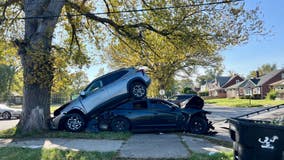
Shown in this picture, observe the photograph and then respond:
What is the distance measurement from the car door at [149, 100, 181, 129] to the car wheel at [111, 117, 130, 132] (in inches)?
43.2

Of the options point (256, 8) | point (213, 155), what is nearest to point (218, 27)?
point (256, 8)

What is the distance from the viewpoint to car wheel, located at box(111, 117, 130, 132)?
11.0 m

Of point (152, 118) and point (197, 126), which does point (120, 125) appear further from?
point (197, 126)

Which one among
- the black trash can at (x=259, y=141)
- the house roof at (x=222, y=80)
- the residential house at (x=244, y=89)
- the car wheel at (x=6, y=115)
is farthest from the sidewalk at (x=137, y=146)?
the house roof at (x=222, y=80)

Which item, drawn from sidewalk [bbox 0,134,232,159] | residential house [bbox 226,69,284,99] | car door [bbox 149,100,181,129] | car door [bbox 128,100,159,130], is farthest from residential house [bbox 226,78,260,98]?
sidewalk [bbox 0,134,232,159]

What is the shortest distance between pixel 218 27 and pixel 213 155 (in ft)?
22.8

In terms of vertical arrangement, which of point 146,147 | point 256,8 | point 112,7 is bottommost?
point 146,147

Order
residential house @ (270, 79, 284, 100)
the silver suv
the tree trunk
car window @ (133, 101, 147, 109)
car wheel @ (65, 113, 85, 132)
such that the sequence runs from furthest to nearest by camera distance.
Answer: residential house @ (270, 79, 284, 100) < car window @ (133, 101, 147, 109) < the silver suv < car wheel @ (65, 113, 85, 132) < the tree trunk

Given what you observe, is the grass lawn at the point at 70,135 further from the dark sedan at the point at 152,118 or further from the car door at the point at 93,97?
the car door at the point at 93,97

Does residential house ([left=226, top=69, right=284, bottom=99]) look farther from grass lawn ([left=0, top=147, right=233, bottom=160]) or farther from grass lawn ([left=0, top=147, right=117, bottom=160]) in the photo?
grass lawn ([left=0, top=147, right=117, bottom=160])

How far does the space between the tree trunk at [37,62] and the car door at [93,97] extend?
4.97ft

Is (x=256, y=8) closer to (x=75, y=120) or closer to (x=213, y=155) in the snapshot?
(x=213, y=155)

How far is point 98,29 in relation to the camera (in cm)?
1478

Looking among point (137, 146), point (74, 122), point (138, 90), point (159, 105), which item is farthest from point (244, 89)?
point (137, 146)
